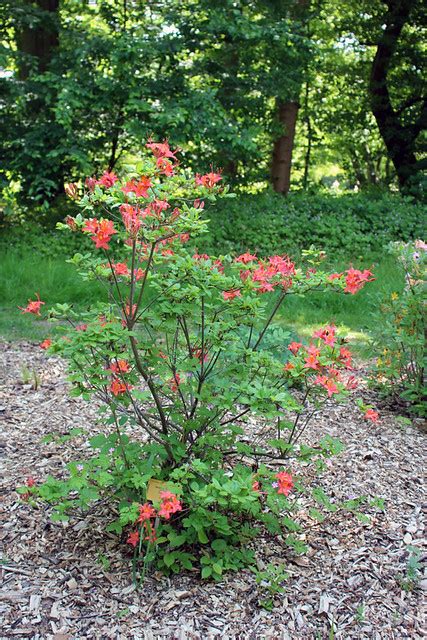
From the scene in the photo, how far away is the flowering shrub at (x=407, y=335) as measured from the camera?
144 inches

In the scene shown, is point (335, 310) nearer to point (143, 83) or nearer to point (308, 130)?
point (143, 83)

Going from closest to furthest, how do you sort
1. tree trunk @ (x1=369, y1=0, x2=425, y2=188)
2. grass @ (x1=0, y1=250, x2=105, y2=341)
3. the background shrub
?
grass @ (x1=0, y1=250, x2=105, y2=341)
the background shrub
tree trunk @ (x1=369, y1=0, x2=425, y2=188)

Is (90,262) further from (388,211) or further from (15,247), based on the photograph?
(388,211)

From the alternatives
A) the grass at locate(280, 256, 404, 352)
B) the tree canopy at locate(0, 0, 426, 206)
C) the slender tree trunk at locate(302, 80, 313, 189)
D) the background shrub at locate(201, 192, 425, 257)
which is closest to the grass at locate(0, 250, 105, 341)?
the tree canopy at locate(0, 0, 426, 206)

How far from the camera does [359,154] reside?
50.4 feet

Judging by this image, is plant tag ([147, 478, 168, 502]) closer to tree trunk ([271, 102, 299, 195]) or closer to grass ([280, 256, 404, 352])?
grass ([280, 256, 404, 352])

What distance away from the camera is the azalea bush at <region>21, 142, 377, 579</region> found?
203 cm

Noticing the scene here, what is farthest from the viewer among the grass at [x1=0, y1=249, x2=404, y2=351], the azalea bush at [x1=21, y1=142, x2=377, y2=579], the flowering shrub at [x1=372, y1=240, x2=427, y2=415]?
the grass at [x1=0, y1=249, x2=404, y2=351]

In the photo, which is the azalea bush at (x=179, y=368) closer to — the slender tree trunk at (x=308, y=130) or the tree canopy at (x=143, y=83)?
the tree canopy at (x=143, y=83)

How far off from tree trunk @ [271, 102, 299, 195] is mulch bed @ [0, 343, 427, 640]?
8.69 metres

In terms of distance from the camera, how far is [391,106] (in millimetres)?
12734

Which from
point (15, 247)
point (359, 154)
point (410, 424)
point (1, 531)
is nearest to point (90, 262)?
point (1, 531)

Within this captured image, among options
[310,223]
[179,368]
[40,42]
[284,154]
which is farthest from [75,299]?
[284,154]

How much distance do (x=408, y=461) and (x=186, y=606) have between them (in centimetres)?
147
